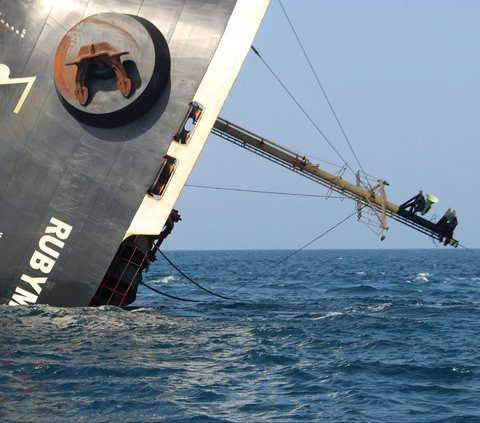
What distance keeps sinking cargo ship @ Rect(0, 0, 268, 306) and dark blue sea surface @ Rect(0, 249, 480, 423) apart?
153 cm

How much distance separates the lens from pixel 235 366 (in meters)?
17.5

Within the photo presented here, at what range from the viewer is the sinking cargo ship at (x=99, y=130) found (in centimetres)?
2156

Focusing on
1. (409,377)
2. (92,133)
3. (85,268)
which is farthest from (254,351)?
(92,133)

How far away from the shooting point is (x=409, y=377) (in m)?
17.1

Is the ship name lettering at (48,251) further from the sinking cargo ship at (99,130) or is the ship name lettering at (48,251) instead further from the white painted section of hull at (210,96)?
the white painted section of hull at (210,96)

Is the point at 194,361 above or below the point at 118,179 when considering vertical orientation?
below

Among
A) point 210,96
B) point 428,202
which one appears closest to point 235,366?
point 210,96

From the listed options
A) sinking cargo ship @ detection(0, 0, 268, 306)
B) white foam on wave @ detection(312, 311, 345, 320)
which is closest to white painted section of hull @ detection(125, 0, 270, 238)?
sinking cargo ship @ detection(0, 0, 268, 306)

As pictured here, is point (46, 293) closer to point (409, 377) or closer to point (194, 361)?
point (194, 361)

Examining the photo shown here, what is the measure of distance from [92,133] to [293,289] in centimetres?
2166

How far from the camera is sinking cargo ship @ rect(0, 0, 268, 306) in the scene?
21.6m

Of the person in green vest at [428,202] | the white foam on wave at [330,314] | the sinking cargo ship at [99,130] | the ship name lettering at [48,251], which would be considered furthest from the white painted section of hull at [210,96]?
the person in green vest at [428,202]

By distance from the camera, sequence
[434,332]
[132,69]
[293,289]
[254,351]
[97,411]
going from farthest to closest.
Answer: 1. [293,289]
2. [434,332]
3. [132,69]
4. [254,351]
5. [97,411]

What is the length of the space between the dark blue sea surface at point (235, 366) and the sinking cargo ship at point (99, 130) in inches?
60.2
